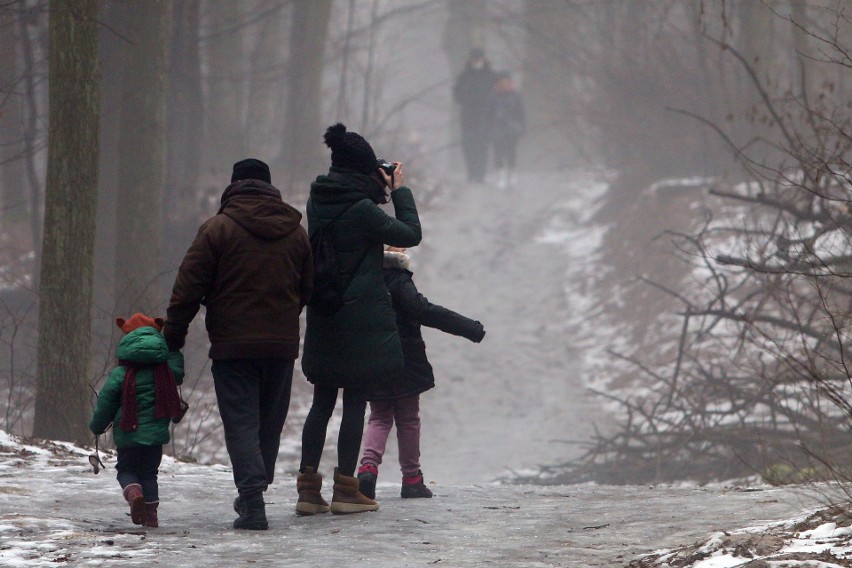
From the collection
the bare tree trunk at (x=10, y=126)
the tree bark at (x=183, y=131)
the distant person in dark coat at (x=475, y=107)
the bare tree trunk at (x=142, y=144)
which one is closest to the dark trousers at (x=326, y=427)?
the bare tree trunk at (x=10, y=126)

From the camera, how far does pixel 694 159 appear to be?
22547 millimetres

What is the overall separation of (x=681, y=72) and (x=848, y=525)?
1752 cm

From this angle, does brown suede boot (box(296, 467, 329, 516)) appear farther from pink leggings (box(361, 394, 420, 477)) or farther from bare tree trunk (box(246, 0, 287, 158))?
bare tree trunk (box(246, 0, 287, 158))

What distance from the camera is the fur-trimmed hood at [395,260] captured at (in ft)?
22.7

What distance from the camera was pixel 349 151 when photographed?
6.48 m

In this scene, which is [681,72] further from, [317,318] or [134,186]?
[317,318]

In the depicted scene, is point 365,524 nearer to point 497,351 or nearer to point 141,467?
point 141,467

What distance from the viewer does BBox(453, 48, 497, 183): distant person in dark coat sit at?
26625 mm

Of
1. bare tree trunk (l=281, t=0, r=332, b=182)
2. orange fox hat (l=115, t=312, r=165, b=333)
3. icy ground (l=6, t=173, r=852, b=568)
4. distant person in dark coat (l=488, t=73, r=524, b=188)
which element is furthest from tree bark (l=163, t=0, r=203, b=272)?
orange fox hat (l=115, t=312, r=165, b=333)

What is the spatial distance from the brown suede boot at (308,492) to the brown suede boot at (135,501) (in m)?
0.98

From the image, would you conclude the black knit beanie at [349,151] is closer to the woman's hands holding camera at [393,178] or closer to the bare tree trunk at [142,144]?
the woman's hands holding camera at [393,178]

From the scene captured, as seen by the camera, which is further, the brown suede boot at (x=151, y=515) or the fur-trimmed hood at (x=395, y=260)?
the fur-trimmed hood at (x=395, y=260)

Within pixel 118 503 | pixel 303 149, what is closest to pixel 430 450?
pixel 118 503


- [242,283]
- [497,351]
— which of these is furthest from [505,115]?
[242,283]
